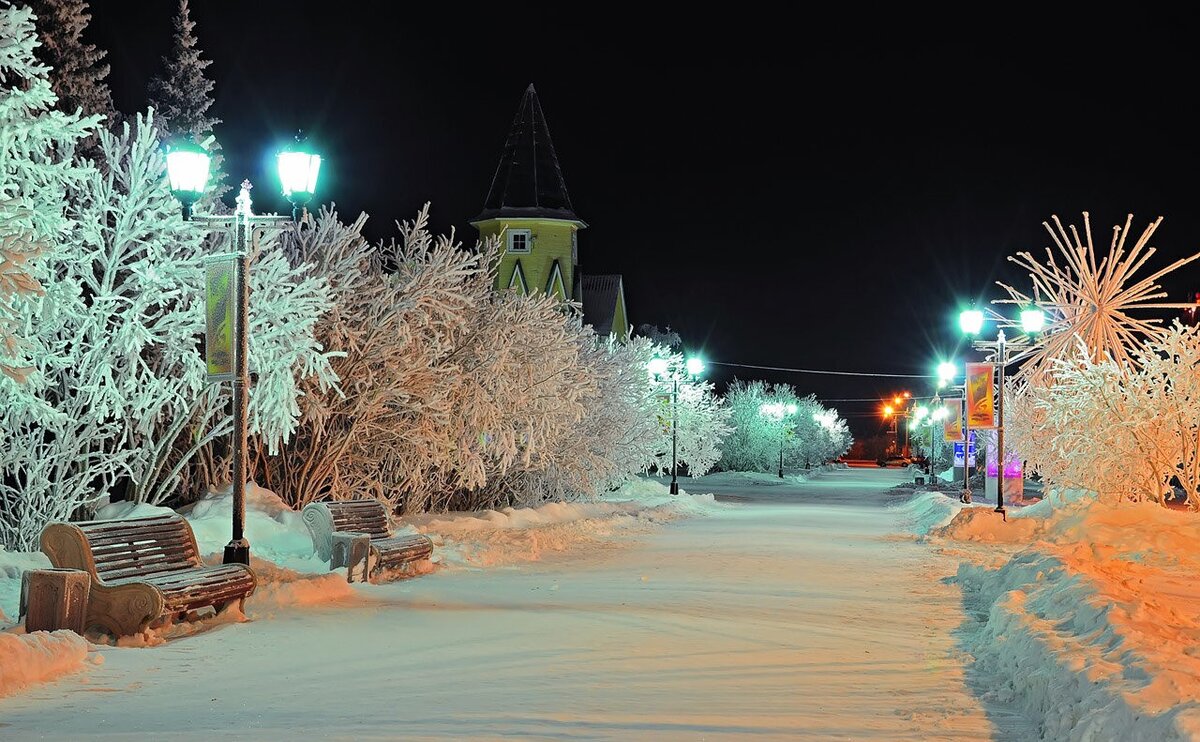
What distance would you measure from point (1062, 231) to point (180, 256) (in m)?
24.7

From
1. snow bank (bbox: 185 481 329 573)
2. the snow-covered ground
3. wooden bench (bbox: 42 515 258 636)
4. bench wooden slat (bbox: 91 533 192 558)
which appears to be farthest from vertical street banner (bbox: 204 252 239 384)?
snow bank (bbox: 185 481 329 573)

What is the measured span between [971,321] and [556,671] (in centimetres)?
2415

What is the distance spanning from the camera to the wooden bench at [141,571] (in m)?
10.7

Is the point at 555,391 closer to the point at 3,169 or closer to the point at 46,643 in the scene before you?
the point at 3,169

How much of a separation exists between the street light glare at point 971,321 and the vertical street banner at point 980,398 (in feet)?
3.00

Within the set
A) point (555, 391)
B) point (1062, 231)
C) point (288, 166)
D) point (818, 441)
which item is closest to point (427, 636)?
point (288, 166)

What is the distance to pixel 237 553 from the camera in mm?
13250

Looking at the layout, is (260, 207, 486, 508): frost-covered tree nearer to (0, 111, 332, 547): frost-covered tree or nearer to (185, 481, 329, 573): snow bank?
(185, 481, 329, 573): snow bank

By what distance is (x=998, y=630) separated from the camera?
11.1 metres

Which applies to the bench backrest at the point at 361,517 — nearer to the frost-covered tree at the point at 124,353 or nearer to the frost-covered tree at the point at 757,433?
the frost-covered tree at the point at 124,353

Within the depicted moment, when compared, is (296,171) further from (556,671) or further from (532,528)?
(532,528)

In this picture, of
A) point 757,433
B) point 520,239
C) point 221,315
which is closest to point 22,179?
point 221,315

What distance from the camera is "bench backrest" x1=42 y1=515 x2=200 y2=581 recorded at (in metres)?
10.9

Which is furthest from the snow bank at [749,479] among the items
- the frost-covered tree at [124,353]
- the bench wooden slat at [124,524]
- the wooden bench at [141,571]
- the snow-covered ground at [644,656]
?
the wooden bench at [141,571]
